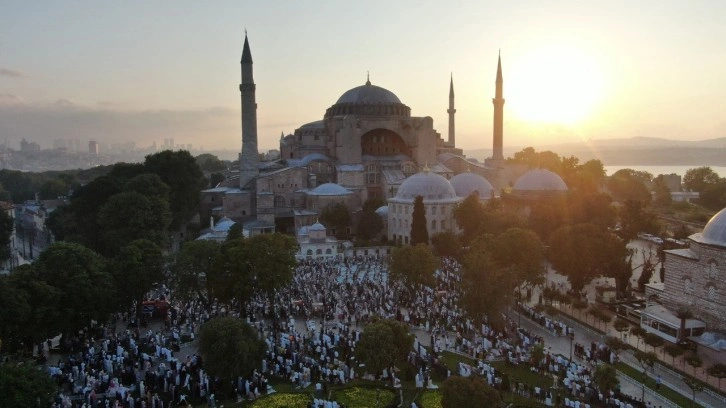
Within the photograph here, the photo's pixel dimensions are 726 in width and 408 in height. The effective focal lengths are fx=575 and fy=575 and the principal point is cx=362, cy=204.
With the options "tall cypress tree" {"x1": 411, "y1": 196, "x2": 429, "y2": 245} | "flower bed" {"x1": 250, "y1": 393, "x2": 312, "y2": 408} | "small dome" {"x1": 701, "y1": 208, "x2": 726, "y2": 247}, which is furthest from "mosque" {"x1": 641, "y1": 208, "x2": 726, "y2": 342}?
"tall cypress tree" {"x1": 411, "y1": 196, "x2": 429, "y2": 245}

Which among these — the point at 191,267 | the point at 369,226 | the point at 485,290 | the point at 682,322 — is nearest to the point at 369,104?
the point at 369,226

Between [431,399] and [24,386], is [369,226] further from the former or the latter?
[24,386]

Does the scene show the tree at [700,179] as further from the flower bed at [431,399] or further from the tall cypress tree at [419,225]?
the flower bed at [431,399]

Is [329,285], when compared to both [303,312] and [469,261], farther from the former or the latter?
[469,261]

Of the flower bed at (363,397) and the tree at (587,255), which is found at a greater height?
the tree at (587,255)

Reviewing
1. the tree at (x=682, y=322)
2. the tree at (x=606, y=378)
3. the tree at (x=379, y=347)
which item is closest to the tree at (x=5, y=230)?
the tree at (x=379, y=347)

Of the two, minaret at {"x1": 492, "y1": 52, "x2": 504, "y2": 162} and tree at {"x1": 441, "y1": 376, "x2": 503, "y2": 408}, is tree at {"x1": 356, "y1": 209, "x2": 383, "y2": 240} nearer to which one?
minaret at {"x1": 492, "y1": 52, "x2": 504, "y2": 162}
